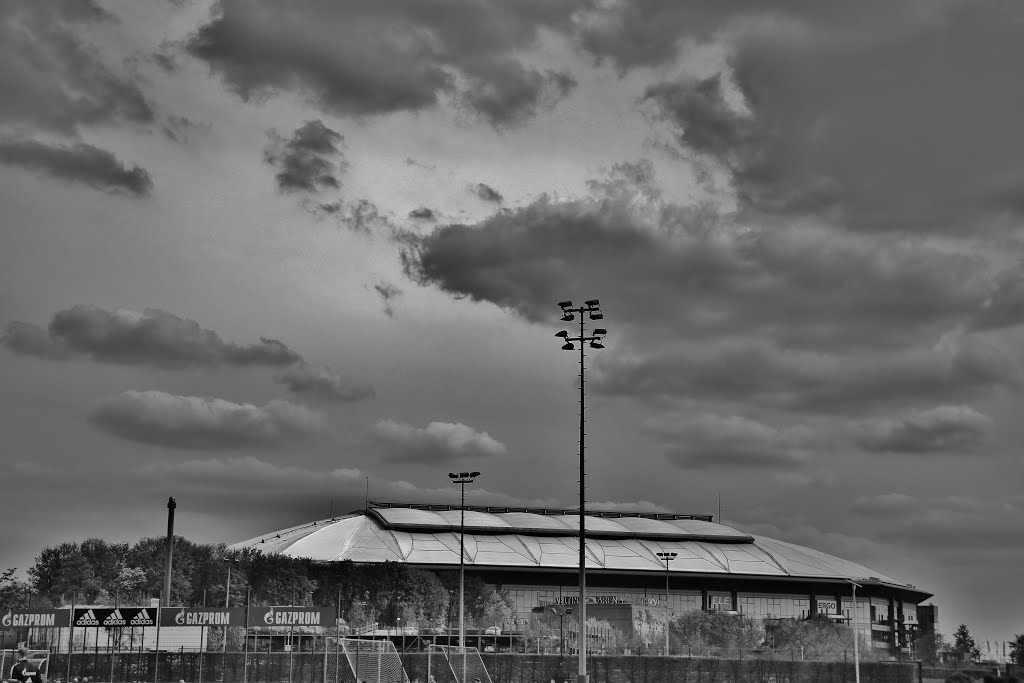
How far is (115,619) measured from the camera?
91438mm

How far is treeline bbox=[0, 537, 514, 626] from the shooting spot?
161 m

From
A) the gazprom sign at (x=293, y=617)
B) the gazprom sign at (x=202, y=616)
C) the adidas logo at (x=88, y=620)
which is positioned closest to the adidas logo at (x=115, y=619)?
the adidas logo at (x=88, y=620)

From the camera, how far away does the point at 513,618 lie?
179250 mm

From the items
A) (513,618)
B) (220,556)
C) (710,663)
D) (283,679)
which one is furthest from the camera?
(513,618)

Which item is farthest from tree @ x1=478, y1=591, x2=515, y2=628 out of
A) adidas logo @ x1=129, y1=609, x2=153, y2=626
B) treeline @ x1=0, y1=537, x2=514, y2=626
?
Answer: adidas logo @ x1=129, y1=609, x2=153, y2=626

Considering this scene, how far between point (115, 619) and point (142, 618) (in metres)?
2.27

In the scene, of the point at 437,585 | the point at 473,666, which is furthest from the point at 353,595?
the point at 473,666

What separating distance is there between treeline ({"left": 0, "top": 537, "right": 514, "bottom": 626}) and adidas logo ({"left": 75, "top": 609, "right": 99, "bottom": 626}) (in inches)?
2325

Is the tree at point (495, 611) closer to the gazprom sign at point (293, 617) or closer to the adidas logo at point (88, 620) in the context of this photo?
the gazprom sign at point (293, 617)

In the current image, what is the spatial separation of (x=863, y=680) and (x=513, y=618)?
301 feet

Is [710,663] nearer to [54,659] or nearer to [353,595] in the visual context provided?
[54,659]

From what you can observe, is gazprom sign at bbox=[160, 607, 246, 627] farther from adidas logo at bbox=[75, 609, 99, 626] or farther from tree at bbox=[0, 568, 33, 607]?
tree at bbox=[0, 568, 33, 607]

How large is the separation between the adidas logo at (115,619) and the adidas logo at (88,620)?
0.73 metres

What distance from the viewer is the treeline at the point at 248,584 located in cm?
16062
